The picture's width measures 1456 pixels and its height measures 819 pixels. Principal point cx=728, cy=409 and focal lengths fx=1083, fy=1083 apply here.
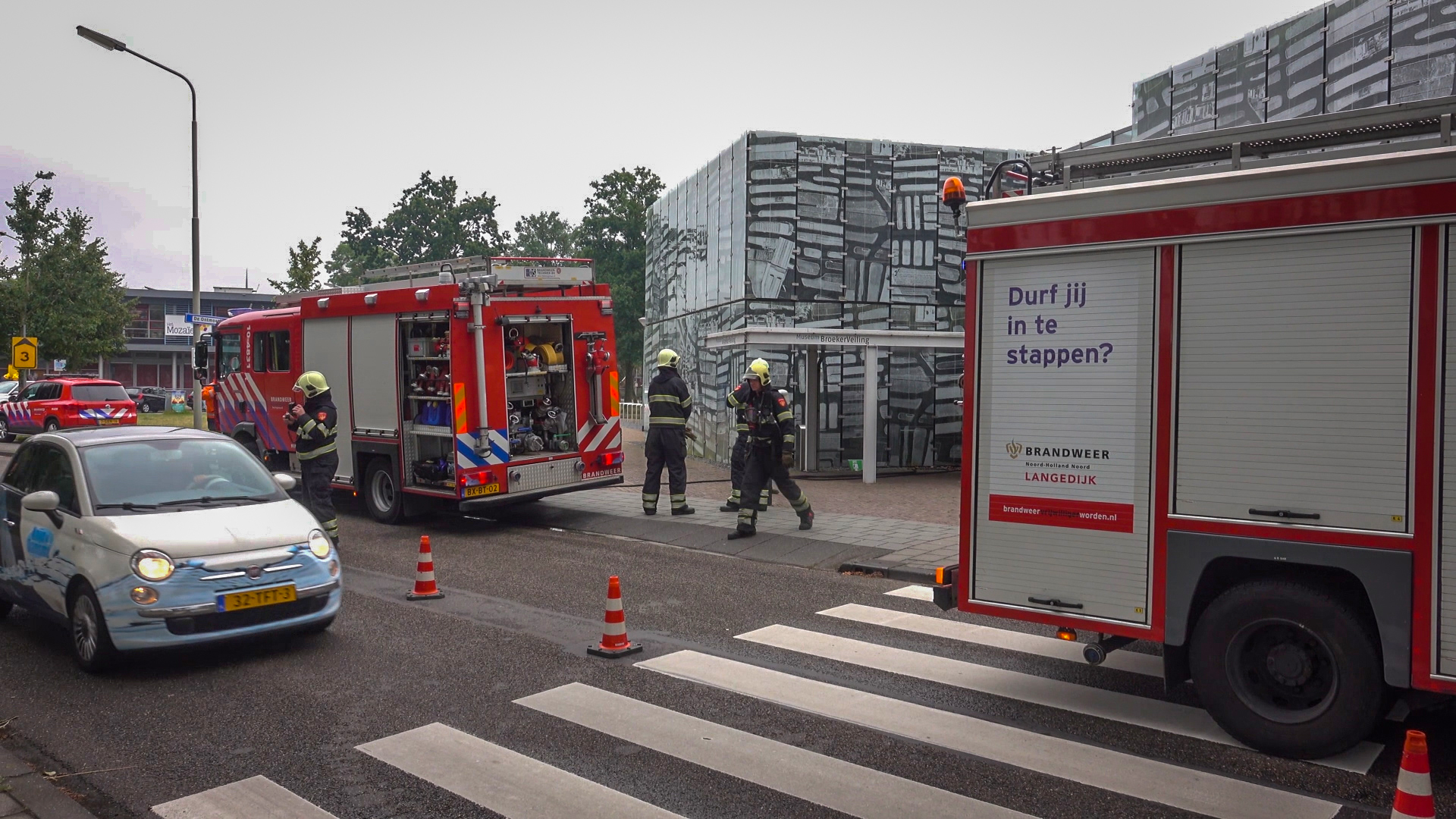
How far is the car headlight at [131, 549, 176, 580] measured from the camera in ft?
21.2

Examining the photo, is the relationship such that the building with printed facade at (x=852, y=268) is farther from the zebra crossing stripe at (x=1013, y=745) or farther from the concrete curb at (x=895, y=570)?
the zebra crossing stripe at (x=1013, y=745)

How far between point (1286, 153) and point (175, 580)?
6.83m

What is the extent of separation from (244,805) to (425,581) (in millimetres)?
4394

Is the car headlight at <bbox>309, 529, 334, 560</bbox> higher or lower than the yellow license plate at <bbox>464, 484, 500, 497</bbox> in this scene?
higher

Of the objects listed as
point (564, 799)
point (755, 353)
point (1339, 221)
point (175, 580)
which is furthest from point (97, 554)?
point (755, 353)

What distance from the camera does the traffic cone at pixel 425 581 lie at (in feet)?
29.4

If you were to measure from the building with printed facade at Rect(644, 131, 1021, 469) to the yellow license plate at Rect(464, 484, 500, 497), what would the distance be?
723 centimetres

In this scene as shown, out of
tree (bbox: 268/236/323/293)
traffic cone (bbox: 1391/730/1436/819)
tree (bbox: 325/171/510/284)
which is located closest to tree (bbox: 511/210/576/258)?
tree (bbox: 325/171/510/284)

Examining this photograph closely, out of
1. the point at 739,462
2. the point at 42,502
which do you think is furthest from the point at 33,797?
the point at 739,462

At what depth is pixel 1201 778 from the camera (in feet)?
16.0

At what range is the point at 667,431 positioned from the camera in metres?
13.7

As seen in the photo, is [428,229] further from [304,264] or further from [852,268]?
[852,268]

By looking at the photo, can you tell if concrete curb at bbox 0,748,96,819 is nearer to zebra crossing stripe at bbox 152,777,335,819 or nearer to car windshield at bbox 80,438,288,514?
zebra crossing stripe at bbox 152,777,335,819

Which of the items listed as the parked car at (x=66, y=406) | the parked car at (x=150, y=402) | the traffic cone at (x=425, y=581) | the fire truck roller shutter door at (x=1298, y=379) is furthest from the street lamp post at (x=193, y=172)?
the parked car at (x=150, y=402)
